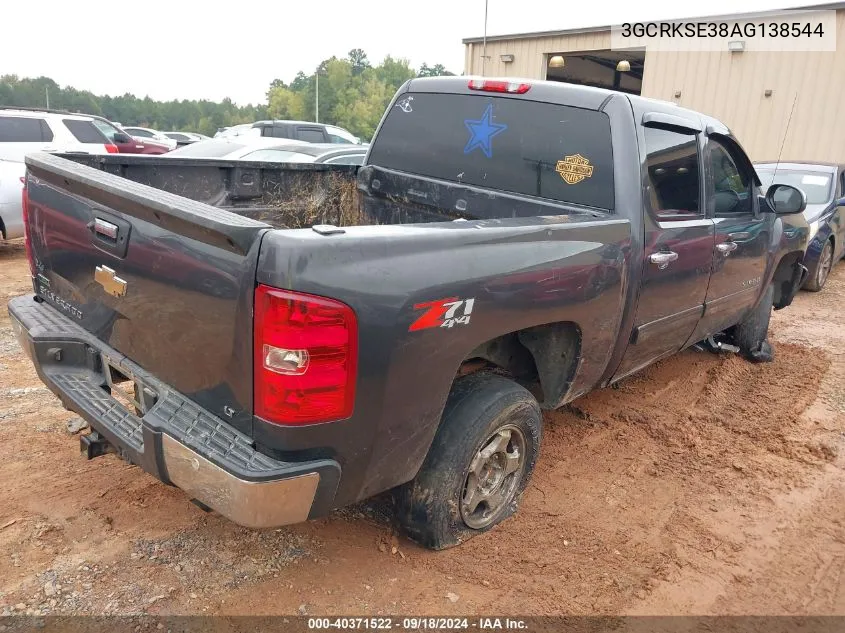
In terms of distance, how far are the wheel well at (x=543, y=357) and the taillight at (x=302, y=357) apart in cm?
98

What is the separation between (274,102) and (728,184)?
9053cm

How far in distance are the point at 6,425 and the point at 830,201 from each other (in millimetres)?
9239

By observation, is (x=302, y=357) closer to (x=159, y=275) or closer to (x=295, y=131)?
(x=159, y=275)

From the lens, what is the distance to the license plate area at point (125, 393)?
250cm

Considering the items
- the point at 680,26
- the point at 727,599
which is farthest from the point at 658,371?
the point at 680,26

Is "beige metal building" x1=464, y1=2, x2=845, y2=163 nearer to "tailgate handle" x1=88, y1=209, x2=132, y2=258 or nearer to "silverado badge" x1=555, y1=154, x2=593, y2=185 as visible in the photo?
"silverado badge" x1=555, y1=154, x2=593, y2=185

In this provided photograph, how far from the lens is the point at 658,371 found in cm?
531

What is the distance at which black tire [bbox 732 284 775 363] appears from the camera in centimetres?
549

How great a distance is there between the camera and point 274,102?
287 ft

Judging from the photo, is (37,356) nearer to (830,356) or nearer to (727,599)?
(727,599)

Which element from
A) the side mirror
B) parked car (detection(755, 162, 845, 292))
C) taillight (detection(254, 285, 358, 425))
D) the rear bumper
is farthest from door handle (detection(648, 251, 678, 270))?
parked car (detection(755, 162, 845, 292))

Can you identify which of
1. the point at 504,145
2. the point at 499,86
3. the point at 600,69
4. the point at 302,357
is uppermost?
the point at 600,69

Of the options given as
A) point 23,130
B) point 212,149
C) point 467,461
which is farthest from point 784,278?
point 23,130

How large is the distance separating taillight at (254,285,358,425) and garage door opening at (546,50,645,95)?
16083 mm
